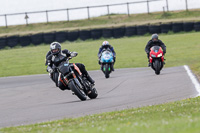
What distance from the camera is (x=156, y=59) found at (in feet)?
66.3

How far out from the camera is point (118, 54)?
34969 mm

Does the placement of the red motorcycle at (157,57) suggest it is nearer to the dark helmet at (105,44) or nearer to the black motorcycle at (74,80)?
the dark helmet at (105,44)

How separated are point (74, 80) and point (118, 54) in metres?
22.3

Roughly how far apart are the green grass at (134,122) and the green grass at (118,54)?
15565 millimetres

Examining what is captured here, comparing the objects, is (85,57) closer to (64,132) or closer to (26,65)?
(26,65)

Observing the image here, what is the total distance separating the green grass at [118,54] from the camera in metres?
29.2

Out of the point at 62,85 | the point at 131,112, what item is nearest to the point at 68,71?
the point at 62,85

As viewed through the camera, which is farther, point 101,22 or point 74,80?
point 101,22

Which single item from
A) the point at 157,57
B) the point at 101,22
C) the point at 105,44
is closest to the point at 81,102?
the point at 157,57

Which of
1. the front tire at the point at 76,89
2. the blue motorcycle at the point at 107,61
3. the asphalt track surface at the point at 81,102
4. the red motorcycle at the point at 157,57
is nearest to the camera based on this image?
the asphalt track surface at the point at 81,102

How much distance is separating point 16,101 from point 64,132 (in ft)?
23.7

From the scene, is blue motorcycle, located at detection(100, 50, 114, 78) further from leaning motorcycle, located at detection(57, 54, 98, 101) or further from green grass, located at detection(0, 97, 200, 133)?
green grass, located at detection(0, 97, 200, 133)

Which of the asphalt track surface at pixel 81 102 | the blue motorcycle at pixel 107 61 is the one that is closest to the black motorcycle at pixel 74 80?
the asphalt track surface at pixel 81 102

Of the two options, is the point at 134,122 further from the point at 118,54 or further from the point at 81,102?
the point at 118,54
